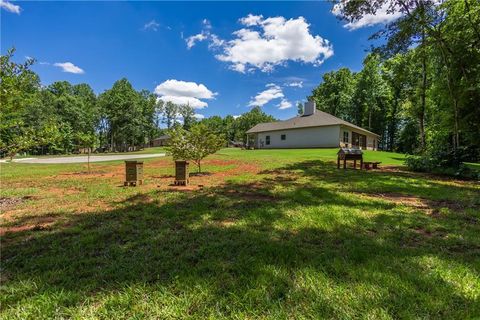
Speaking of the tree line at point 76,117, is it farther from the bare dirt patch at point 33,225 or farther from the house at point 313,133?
the house at point 313,133

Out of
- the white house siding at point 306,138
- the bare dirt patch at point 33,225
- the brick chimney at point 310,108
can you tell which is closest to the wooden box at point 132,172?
the bare dirt patch at point 33,225

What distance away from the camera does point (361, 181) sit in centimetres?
803

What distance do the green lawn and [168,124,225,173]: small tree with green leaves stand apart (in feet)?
15.1

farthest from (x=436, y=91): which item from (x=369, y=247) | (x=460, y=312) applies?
(x=460, y=312)

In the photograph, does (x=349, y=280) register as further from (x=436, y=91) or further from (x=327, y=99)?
(x=327, y=99)

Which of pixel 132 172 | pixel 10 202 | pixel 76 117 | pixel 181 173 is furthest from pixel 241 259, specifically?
pixel 76 117

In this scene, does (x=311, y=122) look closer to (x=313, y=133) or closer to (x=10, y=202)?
(x=313, y=133)

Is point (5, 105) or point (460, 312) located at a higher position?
point (5, 105)

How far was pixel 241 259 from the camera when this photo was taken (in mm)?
2828

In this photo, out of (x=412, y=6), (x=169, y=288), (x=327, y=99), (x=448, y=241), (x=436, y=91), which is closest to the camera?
(x=169, y=288)

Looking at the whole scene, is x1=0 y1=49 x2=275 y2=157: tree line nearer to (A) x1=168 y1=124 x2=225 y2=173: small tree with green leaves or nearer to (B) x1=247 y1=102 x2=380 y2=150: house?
(A) x1=168 y1=124 x2=225 y2=173: small tree with green leaves

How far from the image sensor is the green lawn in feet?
6.76

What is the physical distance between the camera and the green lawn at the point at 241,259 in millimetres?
2061

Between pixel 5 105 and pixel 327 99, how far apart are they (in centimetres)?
4517
